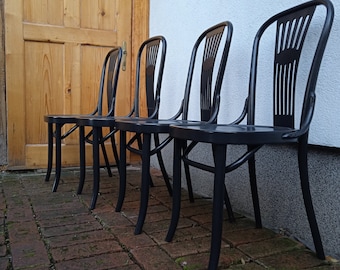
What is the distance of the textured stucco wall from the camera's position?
4.19 ft

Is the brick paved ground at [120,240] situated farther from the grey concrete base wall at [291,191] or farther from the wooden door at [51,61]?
the wooden door at [51,61]

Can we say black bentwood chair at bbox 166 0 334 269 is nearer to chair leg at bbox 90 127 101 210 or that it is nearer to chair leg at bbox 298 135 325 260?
chair leg at bbox 298 135 325 260

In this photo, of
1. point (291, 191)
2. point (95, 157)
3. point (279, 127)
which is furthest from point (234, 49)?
point (95, 157)

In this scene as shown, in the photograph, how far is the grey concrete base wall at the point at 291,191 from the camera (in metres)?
1.28

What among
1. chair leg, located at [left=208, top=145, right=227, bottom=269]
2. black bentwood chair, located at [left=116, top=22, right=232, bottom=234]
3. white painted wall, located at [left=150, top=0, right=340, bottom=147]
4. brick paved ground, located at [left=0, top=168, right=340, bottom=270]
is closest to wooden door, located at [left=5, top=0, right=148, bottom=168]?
white painted wall, located at [left=150, top=0, right=340, bottom=147]

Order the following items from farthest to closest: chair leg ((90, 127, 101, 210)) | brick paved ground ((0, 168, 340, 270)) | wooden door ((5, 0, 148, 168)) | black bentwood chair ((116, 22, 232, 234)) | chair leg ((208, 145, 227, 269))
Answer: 1. wooden door ((5, 0, 148, 168))
2. chair leg ((90, 127, 101, 210))
3. black bentwood chair ((116, 22, 232, 234))
4. brick paved ground ((0, 168, 340, 270))
5. chair leg ((208, 145, 227, 269))

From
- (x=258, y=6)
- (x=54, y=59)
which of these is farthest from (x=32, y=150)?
(x=258, y=6)

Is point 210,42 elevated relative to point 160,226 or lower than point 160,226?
elevated

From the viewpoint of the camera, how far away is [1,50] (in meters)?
2.70

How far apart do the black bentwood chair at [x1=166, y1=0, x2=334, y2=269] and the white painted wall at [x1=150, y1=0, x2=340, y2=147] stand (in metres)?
0.09

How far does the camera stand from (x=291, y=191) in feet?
4.81

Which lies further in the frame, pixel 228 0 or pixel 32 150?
pixel 32 150

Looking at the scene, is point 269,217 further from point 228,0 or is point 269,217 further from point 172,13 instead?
point 172,13

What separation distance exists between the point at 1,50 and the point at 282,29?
7.31 ft
